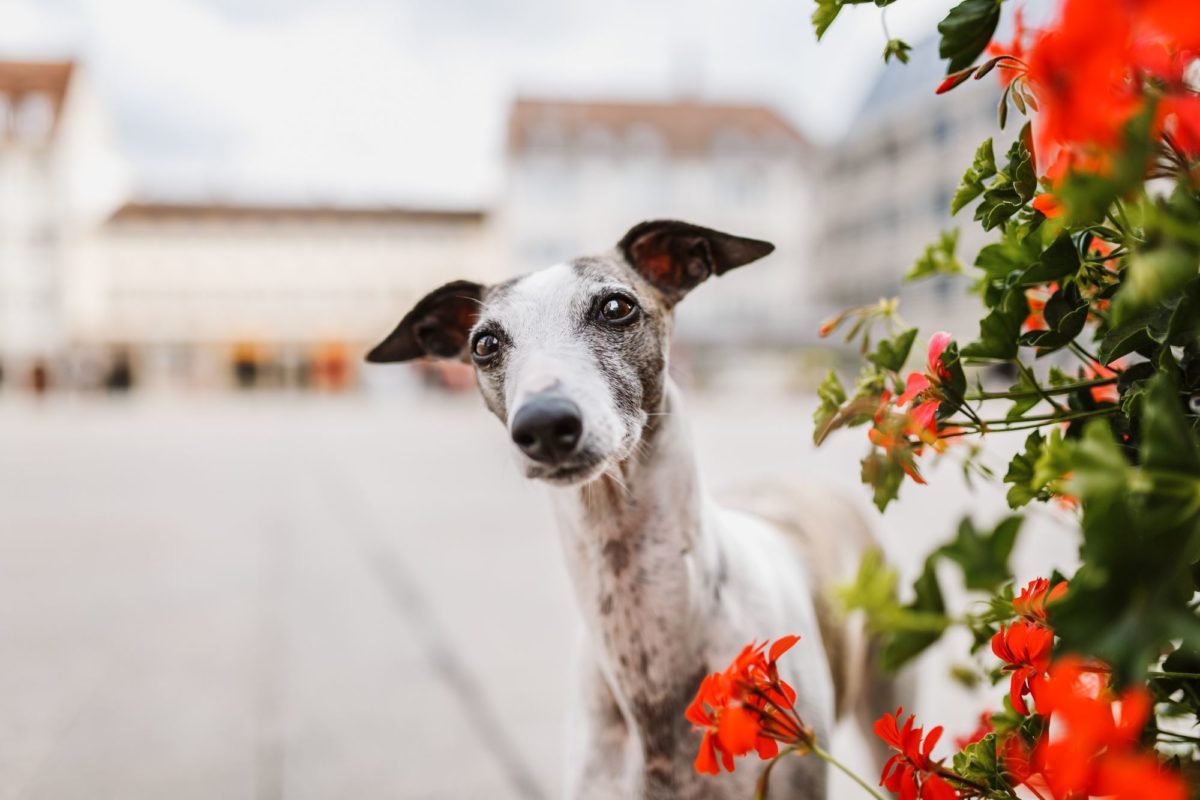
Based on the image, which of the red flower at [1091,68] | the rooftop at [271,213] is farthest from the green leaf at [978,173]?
the rooftop at [271,213]

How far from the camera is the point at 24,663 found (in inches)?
146

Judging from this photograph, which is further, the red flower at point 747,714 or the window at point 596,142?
the window at point 596,142

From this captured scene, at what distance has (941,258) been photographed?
1.26 meters

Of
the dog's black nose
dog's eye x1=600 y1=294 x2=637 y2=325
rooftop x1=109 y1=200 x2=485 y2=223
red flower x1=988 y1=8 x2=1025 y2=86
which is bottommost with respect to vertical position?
the dog's black nose

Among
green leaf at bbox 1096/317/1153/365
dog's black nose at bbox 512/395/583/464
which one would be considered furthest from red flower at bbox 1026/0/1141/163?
dog's black nose at bbox 512/395/583/464

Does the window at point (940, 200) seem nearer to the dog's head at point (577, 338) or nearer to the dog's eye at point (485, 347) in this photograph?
the dog's head at point (577, 338)

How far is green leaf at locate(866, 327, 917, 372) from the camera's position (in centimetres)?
104

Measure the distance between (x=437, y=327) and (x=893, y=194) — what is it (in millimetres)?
32733

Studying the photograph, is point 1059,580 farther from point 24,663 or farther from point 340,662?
point 24,663

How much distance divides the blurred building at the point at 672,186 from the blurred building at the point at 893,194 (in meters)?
1.64

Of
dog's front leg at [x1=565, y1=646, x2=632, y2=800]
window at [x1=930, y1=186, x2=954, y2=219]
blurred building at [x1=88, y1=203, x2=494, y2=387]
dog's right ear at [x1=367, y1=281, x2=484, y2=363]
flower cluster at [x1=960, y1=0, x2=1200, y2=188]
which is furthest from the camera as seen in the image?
blurred building at [x1=88, y1=203, x2=494, y2=387]

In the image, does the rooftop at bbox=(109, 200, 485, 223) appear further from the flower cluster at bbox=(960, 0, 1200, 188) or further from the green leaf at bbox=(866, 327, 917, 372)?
the flower cluster at bbox=(960, 0, 1200, 188)

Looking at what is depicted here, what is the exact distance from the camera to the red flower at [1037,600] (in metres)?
0.82

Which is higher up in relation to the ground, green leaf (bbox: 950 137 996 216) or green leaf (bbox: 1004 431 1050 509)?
green leaf (bbox: 950 137 996 216)
